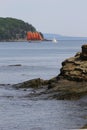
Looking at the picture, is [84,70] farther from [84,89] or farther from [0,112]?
[0,112]

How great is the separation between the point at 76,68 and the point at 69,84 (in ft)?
7.40

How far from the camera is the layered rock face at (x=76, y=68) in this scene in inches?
1640

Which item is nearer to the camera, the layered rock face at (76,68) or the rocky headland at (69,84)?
the rocky headland at (69,84)

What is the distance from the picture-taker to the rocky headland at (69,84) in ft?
124

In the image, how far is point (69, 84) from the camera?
40.7 m

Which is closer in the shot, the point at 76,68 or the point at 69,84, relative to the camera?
the point at 69,84

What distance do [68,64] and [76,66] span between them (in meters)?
1.20

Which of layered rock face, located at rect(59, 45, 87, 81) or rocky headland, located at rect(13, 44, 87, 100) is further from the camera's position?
layered rock face, located at rect(59, 45, 87, 81)

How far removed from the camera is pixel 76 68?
42.5m

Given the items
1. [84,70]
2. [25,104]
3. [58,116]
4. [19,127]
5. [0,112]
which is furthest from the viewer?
[84,70]

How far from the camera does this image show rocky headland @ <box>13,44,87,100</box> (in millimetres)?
37938

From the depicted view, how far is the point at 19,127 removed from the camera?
2784 centimetres

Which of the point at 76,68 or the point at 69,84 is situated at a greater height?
the point at 76,68

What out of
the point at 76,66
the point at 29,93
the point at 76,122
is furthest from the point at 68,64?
the point at 76,122
